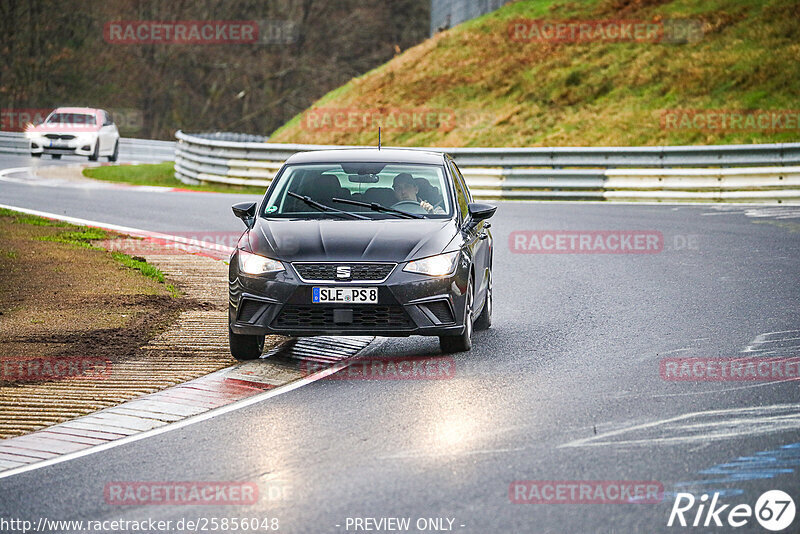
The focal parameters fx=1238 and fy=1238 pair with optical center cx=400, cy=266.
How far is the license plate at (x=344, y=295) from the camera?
30.7 ft

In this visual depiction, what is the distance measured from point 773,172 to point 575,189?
415 centimetres

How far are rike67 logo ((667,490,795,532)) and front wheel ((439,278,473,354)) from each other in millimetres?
4107

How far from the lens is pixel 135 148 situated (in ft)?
139

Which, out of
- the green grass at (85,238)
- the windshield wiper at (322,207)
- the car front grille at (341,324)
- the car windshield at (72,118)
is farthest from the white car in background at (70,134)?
the car front grille at (341,324)

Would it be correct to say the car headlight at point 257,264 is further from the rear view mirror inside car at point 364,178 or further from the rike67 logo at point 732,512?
the rike67 logo at point 732,512

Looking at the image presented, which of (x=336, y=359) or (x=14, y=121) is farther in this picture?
(x=14, y=121)

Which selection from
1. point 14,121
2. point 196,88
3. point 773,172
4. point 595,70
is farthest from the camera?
point 196,88

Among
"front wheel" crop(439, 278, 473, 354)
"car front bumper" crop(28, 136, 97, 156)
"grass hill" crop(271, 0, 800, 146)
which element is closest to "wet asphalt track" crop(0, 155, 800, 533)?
"front wheel" crop(439, 278, 473, 354)

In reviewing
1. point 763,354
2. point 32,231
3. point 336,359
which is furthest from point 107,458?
point 32,231

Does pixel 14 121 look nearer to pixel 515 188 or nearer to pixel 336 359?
pixel 515 188

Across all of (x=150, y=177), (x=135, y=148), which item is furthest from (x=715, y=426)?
(x=135, y=148)

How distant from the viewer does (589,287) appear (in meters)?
14.0

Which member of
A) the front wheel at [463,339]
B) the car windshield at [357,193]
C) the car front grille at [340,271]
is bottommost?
the front wheel at [463,339]

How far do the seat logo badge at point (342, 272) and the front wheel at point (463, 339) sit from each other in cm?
108
